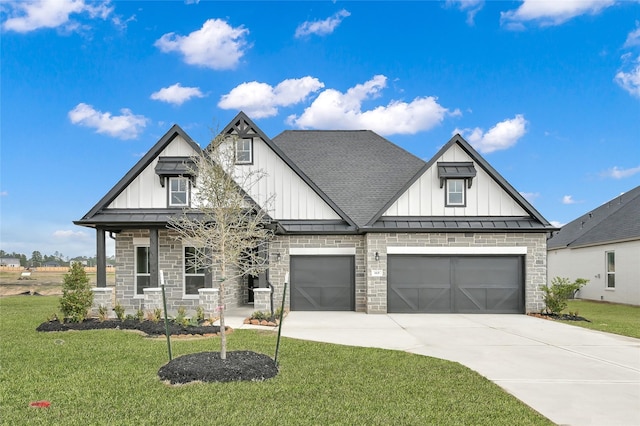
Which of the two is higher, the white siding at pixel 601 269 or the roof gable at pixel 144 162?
the roof gable at pixel 144 162

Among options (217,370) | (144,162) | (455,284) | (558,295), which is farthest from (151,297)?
(558,295)

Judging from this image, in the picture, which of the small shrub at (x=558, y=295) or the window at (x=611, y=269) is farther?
the window at (x=611, y=269)

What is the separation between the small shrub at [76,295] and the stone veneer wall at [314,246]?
6.14 metres

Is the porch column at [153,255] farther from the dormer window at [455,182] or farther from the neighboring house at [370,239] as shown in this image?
the dormer window at [455,182]

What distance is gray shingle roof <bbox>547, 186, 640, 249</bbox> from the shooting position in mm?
22719

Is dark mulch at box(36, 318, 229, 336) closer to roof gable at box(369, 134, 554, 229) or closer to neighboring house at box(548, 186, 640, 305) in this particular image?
roof gable at box(369, 134, 554, 229)

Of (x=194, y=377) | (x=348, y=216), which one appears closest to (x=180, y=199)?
(x=348, y=216)

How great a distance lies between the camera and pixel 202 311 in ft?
42.9

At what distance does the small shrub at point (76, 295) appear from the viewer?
12.9 metres

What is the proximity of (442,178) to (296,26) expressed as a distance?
24.8 feet

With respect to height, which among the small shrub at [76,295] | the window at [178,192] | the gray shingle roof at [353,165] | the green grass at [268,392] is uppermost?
the gray shingle roof at [353,165]

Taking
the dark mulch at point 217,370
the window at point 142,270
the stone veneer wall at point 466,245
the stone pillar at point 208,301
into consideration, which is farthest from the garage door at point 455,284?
the dark mulch at point 217,370

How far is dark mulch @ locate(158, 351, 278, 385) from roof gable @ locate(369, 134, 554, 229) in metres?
9.79

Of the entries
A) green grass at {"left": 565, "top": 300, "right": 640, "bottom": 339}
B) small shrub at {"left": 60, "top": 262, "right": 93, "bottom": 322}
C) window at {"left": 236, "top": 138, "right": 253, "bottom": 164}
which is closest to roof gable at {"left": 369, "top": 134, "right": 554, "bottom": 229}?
green grass at {"left": 565, "top": 300, "right": 640, "bottom": 339}
